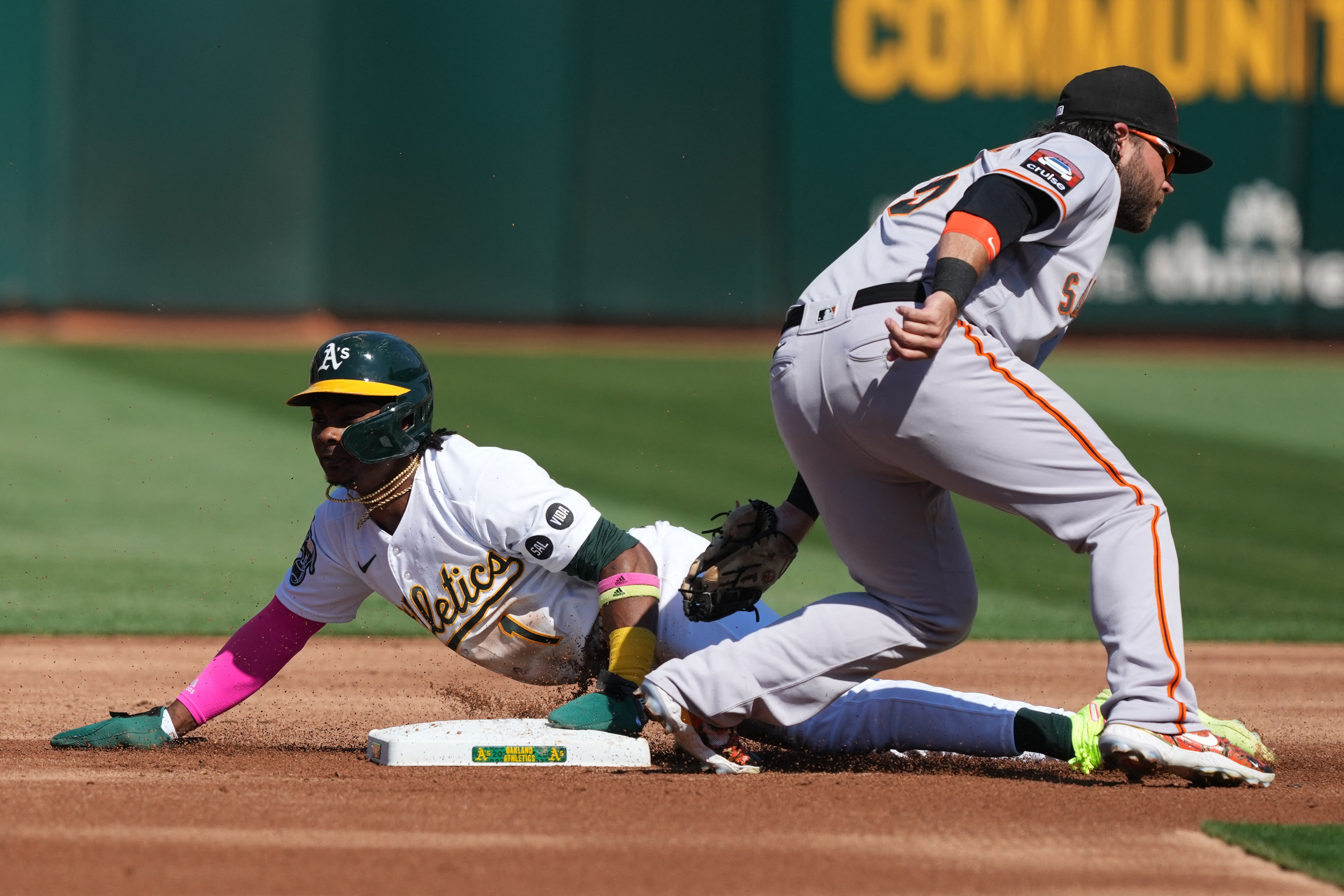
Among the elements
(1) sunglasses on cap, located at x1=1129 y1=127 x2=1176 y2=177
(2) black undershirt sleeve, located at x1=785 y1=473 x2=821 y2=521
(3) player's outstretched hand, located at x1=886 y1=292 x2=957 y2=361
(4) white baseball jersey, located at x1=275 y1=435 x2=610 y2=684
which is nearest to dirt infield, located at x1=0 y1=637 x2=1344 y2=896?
(4) white baseball jersey, located at x1=275 y1=435 x2=610 y2=684

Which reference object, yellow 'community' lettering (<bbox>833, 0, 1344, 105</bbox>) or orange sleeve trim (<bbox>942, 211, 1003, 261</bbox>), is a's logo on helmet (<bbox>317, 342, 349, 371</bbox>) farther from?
yellow 'community' lettering (<bbox>833, 0, 1344, 105</bbox>)

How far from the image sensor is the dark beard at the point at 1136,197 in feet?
11.8

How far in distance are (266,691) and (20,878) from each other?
2908mm

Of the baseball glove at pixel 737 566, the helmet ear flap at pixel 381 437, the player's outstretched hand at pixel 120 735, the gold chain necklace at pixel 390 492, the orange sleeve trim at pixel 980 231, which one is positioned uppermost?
the orange sleeve trim at pixel 980 231

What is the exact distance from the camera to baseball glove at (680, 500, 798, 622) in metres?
3.78

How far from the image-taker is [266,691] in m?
5.49

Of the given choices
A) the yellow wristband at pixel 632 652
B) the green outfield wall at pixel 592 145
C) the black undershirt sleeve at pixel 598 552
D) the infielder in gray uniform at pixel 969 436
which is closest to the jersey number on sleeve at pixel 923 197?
the infielder in gray uniform at pixel 969 436

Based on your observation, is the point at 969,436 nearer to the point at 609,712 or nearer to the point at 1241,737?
the point at 1241,737

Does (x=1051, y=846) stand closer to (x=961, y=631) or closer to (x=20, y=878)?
(x=961, y=631)

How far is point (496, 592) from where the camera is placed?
3.97 metres

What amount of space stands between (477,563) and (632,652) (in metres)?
0.45

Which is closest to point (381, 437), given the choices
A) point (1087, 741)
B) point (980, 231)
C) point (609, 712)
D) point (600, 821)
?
point (609, 712)

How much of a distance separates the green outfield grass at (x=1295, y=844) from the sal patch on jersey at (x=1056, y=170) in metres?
1.29

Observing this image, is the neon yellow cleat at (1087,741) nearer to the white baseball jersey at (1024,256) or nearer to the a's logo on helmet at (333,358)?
the white baseball jersey at (1024,256)
